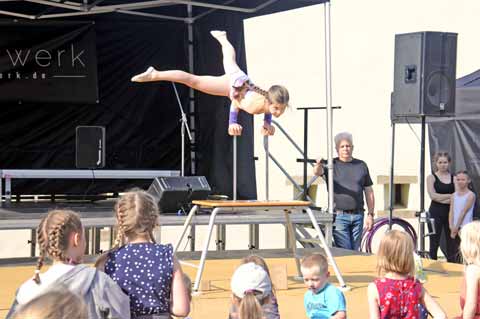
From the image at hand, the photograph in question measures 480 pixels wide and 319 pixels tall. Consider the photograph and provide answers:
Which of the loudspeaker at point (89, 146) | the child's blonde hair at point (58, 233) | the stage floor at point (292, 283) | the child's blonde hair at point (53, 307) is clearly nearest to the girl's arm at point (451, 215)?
the stage floor at point (292, 283)

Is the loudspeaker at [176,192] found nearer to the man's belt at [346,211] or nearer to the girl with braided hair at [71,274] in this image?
the man's belt at [346,211]

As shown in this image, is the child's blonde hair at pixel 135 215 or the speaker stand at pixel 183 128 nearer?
the child's blonde hair at pixel 135 215

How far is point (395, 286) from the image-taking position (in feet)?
12.2

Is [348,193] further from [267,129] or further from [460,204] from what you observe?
[460,204]

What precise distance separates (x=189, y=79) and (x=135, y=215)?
5.45 m

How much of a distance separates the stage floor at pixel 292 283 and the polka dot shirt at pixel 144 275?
223 cm

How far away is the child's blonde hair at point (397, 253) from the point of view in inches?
143

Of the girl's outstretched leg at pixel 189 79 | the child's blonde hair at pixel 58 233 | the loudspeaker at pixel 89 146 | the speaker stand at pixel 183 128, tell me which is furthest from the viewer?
the speaker stand at pixel 183 128

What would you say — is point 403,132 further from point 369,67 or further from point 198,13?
point 198,13

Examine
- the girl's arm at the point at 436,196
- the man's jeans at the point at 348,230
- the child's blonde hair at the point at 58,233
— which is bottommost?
the man's jeans at the point at 348,230

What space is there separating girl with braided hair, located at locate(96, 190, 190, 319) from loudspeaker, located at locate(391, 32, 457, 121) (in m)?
4.93

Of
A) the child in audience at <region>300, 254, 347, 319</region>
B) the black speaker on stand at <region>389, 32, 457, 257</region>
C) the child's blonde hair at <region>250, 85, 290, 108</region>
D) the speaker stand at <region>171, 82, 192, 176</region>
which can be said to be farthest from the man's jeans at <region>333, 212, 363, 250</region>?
the child in audience at <region>300, 254, 347, 319</region>

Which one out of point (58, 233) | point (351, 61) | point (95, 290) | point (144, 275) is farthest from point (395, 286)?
point (351, 61)

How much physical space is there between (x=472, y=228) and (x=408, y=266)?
367mm
